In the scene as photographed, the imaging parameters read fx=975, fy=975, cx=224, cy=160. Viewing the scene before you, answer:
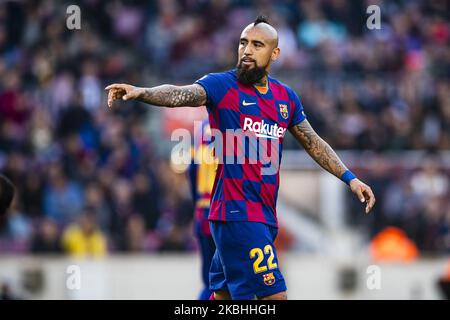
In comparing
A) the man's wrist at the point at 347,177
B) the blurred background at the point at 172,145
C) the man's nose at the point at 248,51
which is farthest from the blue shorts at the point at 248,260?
the blurred background at the point at 172,145

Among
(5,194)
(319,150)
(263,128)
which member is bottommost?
(5,194)

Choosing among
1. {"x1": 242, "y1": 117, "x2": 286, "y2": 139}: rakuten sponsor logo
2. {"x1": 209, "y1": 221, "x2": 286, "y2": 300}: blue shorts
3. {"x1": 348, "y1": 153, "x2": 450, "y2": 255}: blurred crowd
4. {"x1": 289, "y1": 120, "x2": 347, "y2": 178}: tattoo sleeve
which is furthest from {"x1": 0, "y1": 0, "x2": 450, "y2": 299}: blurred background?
{"x1": 242, "y1": 117, "x2": 286, "y2": 139}: rakuten sponsor logo

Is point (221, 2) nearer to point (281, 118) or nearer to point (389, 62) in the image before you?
point (389, 62)

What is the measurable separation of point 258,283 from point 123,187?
8.74 meters

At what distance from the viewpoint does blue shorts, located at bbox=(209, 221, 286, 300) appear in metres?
8.10

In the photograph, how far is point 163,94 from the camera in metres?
7.72

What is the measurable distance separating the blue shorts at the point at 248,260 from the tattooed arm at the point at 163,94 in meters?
1.09

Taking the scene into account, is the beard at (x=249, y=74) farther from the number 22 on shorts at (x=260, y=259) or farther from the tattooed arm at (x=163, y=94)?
the number 22 on shorts at (x=260, y=259)

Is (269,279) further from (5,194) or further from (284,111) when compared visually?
(5,194)

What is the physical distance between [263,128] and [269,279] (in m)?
1.28

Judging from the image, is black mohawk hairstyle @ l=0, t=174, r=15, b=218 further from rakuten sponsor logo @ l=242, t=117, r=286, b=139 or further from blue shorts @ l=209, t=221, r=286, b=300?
rakuten sponsor logo @ l=242, t=117, r=286, b=139

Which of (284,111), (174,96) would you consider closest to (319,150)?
(284,111)

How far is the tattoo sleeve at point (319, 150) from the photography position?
8.75m

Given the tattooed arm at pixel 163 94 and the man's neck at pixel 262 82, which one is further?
the man's neck at pixel 262 82
